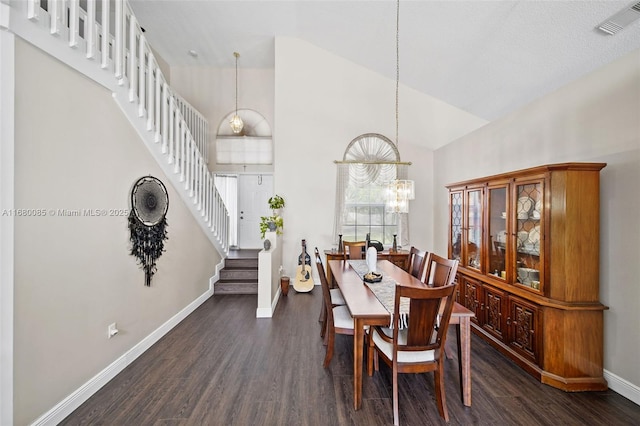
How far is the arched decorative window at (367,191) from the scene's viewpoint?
17.8 ft

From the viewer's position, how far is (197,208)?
417 centimetres

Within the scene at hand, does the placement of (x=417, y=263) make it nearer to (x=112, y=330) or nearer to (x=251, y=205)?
(x=112, y=330)

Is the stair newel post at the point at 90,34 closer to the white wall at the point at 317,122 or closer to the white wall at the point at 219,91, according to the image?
the white wall at the point at 317,122

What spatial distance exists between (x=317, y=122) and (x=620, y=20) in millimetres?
4092

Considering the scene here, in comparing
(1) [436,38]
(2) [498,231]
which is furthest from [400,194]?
(1) [436,38]

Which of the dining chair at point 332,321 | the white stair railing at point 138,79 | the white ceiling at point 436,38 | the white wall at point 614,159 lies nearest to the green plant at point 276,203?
the white stair railing at point 138,79

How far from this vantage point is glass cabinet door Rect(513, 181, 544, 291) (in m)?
2.51

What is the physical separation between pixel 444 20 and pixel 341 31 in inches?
72.8

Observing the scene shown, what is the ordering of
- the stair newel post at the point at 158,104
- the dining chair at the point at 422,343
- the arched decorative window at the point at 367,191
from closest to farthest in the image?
the dining chair at the point at 422,343, the stair newel post at the point at 158,104, the arched decorative window at the point at 367,191

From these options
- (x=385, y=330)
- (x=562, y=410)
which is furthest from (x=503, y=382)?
(x=385, y=330)

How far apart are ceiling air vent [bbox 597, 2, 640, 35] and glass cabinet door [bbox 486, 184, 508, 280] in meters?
1.40

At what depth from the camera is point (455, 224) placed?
3.93 m

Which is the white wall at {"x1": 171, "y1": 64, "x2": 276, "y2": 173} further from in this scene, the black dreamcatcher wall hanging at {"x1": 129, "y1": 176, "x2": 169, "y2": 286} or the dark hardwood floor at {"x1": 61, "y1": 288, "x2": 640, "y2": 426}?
the dark hardwood floor at {"x1": 61, "y1": 288, "x2": 640, "y2": 426}

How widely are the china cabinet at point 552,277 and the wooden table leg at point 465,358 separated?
0.80m
